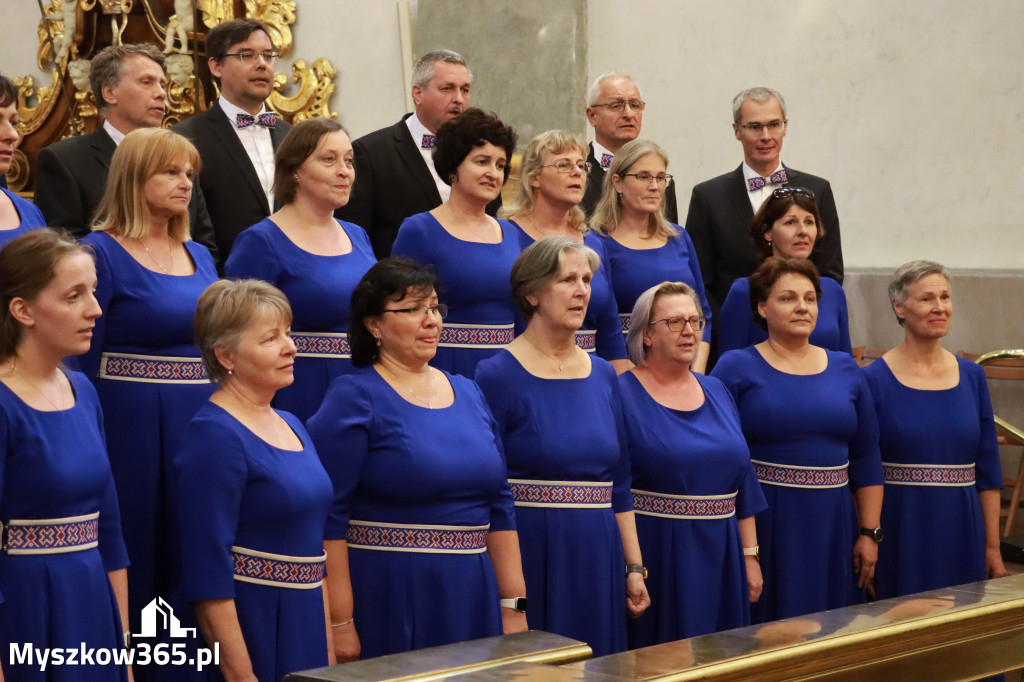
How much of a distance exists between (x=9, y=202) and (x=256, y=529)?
53.4 inches

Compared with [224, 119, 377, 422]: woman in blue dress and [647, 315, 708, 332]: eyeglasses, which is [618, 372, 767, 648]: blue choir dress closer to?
[647, 315, 708, 332]: eyeglasses

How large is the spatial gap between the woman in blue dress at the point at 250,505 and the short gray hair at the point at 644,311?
4.28 ft

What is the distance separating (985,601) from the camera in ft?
8.62

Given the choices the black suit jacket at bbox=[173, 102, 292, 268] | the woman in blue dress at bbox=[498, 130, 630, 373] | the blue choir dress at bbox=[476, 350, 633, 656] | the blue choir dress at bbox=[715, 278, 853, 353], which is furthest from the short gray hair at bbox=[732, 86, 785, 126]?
the blue choir dress at bbox=[476, 350, 633, 656]

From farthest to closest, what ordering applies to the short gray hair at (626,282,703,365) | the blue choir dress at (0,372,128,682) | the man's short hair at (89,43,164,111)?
the man's short hair at (89,43,164,111), the short gray hair at (626,282,703,365), the blue choir dress at (0,372,128,682)

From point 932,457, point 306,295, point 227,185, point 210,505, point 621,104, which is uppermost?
point 621,104

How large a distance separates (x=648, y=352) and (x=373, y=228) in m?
1.26

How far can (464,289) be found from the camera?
4.43 meters

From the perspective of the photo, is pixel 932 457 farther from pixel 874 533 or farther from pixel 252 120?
pixel 252 120

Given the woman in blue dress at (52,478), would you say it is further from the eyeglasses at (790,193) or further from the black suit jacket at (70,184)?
the eyeglasses at (790,193)

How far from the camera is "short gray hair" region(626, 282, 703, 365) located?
433 cm

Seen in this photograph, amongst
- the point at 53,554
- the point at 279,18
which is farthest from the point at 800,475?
the point at 279,18

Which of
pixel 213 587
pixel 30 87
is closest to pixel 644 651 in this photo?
pixel 213 587

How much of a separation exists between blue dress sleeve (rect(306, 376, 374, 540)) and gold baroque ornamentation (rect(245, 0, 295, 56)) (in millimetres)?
5347
